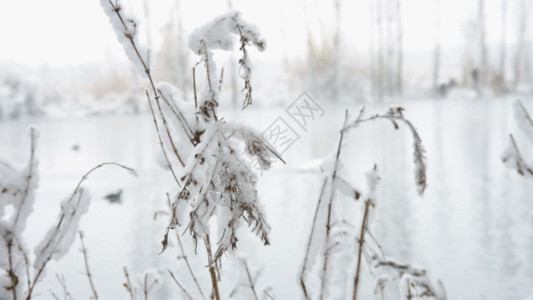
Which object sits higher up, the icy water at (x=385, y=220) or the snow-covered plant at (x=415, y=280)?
the snow-covered plant at (x=415, y=280)

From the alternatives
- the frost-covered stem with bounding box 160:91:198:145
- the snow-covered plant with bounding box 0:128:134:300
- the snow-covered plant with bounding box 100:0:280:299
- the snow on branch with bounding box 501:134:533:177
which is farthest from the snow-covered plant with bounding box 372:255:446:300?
the snow-covered plant with bounding box 0:128:134:300

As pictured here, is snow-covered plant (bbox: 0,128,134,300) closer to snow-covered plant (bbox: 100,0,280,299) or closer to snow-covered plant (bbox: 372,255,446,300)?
snow-covered plant (bbox: 100,0,280,299)

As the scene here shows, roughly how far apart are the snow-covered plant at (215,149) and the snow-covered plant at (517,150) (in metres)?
0.70

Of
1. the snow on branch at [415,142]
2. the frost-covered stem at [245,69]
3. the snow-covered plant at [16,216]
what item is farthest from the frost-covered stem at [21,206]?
the snow on branch at [415,142]

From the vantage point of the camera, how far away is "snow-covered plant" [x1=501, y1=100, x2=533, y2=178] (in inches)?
45.1

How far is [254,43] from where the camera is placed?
2.95 ft

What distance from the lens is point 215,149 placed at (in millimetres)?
Answer: 871

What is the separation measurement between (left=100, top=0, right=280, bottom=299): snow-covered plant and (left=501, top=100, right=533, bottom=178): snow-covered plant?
0.70 m

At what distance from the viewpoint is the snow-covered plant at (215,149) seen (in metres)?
0.84

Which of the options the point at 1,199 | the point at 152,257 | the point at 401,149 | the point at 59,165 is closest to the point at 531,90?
the point at 401,149

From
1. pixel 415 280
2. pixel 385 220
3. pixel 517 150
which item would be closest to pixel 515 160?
pixel 517 150

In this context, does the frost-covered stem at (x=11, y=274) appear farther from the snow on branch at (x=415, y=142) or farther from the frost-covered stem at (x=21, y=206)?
the snow on branch at (x=415, y=142)

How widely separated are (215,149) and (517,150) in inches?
31.9

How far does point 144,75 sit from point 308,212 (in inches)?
124
